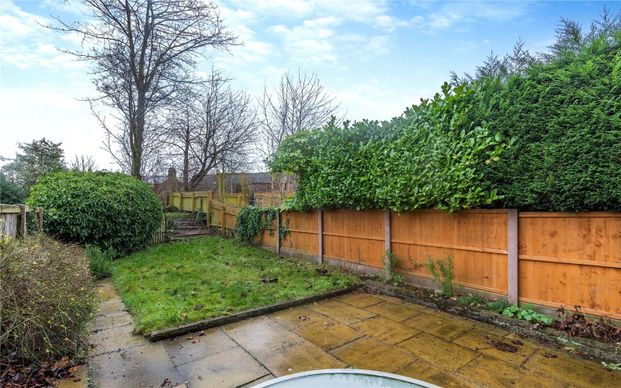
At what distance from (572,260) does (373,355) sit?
268 centimetres

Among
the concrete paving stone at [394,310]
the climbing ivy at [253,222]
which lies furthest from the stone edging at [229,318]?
the climbing ivy at [253,222]

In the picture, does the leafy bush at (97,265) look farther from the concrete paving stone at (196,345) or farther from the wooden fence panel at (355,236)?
the wooden fence panel at (355,236)

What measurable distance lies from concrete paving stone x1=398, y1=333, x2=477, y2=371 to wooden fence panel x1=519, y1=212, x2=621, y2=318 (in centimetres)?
155

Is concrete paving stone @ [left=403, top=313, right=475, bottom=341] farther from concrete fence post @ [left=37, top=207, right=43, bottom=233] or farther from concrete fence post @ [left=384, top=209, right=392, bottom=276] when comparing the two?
concrete fence post @ [left=37, top=207, right=43, bottom=233]

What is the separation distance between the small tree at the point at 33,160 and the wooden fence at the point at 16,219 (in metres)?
11.4

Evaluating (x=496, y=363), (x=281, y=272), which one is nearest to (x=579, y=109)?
(x=496, y=363)

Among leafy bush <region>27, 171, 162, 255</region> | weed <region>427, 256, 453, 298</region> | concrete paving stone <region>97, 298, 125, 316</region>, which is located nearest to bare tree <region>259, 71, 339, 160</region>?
leafy bush <region>27, 171, 162, 255</region>

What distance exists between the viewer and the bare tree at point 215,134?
15656 millimetres

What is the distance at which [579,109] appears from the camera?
3246mm

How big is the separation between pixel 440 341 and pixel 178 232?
10507 mm

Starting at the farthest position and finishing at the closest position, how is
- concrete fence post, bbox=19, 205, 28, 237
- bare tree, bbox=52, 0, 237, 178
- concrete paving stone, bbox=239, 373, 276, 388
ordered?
bare tree, bbox=52, 0, 237, 178, concrete fence post, bbox=19, 205, 28, 237, concrete paving stone, bbox=239, 373, 276, 388

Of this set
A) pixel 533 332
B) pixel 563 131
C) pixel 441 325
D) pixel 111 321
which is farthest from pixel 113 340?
pixel 563 131

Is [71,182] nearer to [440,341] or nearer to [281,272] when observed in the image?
[281,272]

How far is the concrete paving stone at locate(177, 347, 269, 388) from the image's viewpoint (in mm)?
2576
